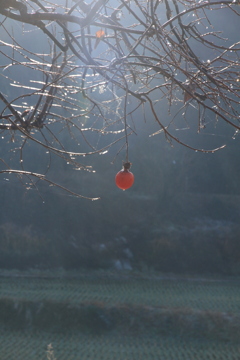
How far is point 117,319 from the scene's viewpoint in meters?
9.40

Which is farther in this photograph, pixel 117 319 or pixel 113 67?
pixel 117 319

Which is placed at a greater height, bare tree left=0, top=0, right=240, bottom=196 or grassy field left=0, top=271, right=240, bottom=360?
bare tree left=0, top=0, right=240, bottom=196

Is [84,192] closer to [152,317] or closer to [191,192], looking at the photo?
[191,192]

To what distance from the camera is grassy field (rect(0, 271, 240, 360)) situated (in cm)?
762

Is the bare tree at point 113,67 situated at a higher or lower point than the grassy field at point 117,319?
higher

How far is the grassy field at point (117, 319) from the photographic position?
7621 millimetres

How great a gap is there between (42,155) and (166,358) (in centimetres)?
1168

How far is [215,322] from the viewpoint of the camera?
9211 millimetres

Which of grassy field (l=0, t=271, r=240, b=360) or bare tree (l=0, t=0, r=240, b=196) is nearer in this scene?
bare tree (l=0, t=0, r=240, b=196)

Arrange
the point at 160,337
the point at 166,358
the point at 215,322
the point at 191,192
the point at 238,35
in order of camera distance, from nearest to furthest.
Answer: the point at 166,358
the point at 160,337
the point at 215,322
the point at 238,35
the point at 191,192

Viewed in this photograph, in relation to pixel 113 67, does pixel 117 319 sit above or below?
below

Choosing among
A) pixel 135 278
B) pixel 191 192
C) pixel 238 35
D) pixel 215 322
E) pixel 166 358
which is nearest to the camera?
pixel 166 358

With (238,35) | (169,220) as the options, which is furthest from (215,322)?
(238,35)

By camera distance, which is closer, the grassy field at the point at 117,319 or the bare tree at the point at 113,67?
the bare tree at the point at 113,67
